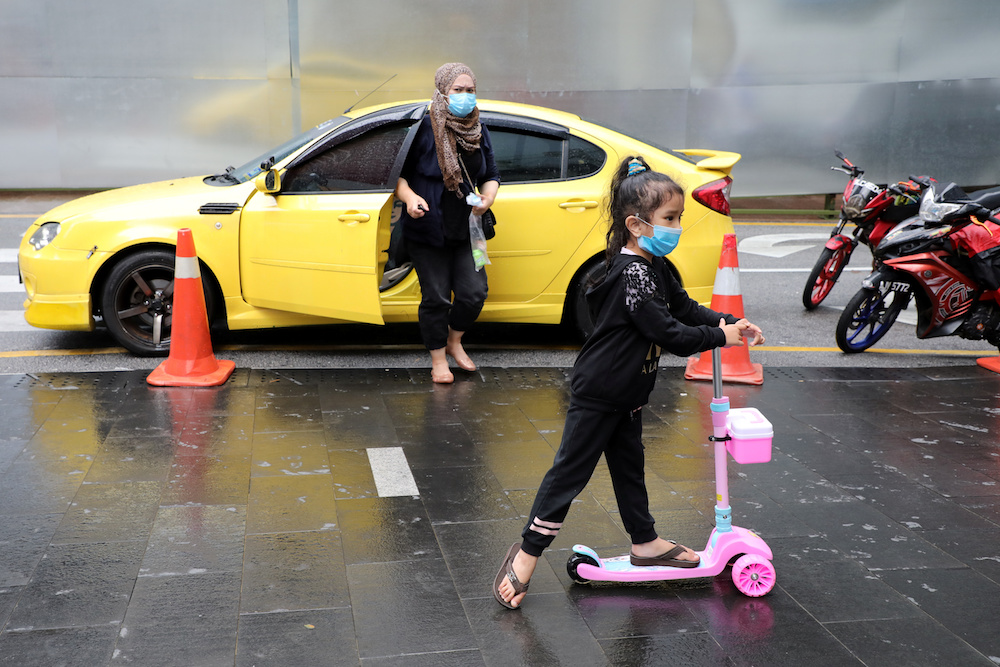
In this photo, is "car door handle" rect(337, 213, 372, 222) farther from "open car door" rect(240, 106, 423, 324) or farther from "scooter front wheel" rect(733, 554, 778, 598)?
"scooter front wheel" rect(733, 554, 778, 598)

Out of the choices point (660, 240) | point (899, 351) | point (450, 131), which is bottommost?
point (899, 351)

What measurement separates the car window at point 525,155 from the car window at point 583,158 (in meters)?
0.08

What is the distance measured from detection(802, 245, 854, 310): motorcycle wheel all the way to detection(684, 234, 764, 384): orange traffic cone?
2.26 m

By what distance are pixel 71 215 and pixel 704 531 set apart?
15.6 ft

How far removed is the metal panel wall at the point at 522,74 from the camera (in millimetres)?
12867

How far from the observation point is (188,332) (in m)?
6.27

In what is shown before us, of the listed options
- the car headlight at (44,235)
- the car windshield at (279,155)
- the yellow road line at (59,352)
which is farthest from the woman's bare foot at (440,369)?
the car headlight at (44,235)

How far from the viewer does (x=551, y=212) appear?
680 centimetres

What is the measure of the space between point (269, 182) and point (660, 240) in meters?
3.78

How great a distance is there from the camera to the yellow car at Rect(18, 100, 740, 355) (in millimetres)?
6566

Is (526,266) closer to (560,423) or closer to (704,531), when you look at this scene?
(560,423)

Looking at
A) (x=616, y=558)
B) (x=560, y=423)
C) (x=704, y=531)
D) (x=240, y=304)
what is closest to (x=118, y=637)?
(x=616, y=558)

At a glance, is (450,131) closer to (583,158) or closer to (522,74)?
(583,158)

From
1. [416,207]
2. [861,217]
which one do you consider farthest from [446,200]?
[861,217]
